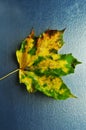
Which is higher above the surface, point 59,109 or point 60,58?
point 60,58

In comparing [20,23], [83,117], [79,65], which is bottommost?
[83,117]

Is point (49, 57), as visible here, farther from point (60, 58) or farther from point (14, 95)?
point (14, 95)

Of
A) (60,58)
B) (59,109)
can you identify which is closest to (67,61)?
(60,58)
